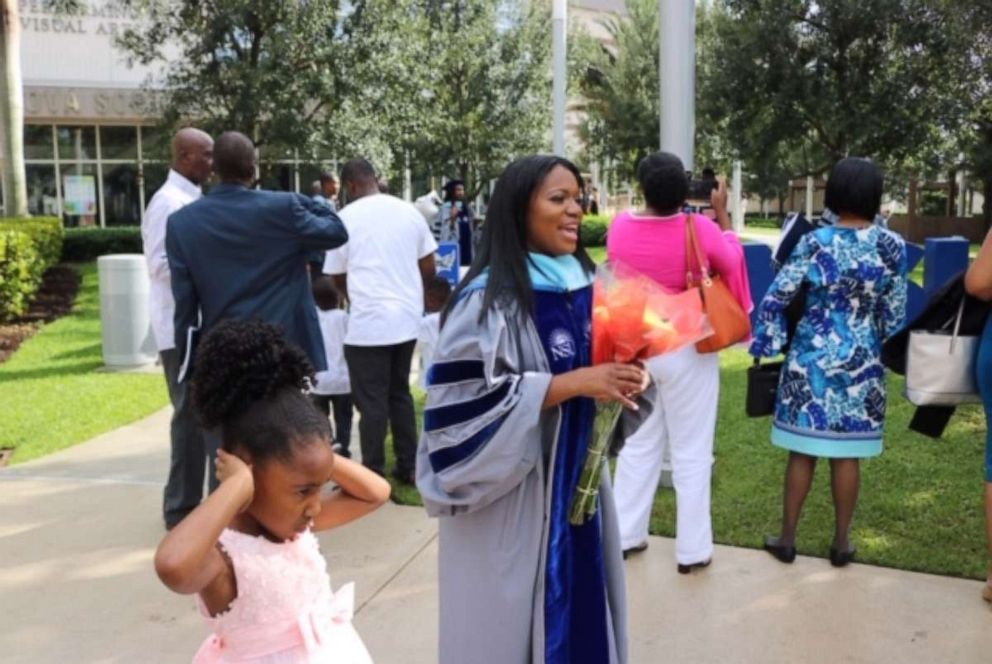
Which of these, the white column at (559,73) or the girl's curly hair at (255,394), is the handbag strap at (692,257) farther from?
the white column at (559,73)

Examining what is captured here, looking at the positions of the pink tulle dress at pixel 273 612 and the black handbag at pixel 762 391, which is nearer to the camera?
the pink tulle dress at pixel 273 612

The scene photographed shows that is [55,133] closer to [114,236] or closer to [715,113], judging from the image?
[114,236]

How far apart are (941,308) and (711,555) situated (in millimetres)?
1540

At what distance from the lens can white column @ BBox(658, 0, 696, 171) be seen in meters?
5.77

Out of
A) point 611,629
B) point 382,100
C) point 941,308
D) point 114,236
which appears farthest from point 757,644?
point 114,236

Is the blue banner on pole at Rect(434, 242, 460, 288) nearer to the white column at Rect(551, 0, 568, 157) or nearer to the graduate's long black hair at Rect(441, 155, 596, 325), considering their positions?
the white column at Rect(551, 0, 568, 157)

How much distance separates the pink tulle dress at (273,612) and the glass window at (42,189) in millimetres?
28650

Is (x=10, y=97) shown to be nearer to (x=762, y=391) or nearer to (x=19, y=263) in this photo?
(x=19, y=263)

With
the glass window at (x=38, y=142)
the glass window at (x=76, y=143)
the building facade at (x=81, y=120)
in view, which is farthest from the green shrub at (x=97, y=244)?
the glass window at (x=38, y=142)

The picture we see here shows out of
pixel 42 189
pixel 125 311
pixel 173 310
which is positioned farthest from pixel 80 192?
pixel 173 310

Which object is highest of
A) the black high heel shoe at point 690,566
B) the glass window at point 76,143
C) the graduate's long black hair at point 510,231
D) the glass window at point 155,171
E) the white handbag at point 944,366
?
the glass window at point 76,143

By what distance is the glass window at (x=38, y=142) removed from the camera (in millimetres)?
27578

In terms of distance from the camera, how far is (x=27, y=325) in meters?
13.2

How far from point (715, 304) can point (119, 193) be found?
89.0ft
